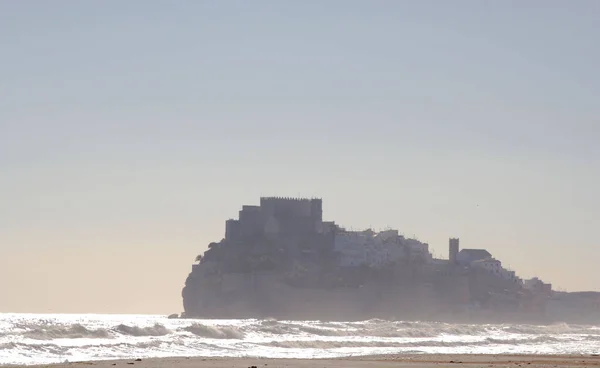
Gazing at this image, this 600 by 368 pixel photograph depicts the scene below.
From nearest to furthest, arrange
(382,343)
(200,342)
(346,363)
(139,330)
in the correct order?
(346,363) → (200,342) → (139,330) → (382,343)

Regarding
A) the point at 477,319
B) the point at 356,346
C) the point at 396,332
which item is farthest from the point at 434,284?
the point at 356,346

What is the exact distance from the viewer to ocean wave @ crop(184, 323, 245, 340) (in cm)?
5961

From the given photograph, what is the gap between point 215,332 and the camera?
60094 millimetres

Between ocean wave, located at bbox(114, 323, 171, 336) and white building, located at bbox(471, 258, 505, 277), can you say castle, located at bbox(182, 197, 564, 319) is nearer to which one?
white building, located at bbox(471, 258, 505, 277)

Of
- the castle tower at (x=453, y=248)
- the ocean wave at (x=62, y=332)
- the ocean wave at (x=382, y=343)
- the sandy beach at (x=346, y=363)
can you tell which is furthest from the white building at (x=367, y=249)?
the sandy beach at (x=346, y=363)

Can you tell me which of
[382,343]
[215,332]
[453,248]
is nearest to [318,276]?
[453,248]

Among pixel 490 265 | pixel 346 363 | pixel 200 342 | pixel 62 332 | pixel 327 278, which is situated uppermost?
pixel 490 265

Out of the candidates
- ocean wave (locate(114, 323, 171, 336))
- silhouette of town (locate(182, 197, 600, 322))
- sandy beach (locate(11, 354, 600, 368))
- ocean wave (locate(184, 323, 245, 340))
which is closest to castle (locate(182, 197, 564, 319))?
silhouette of town (locate(182, 197, 600, 322))

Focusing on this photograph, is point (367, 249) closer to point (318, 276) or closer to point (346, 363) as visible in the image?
point (318, 276)

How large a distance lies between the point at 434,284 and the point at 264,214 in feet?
87.3

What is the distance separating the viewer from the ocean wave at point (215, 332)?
196ft

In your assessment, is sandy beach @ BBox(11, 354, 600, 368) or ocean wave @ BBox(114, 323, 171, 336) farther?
ocean wave @ BBox(114, 323, 171, 336)

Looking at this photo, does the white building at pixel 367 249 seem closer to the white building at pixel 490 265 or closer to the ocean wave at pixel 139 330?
the white building at pixel 490 265

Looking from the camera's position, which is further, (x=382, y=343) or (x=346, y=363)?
(x=382, y=343)
